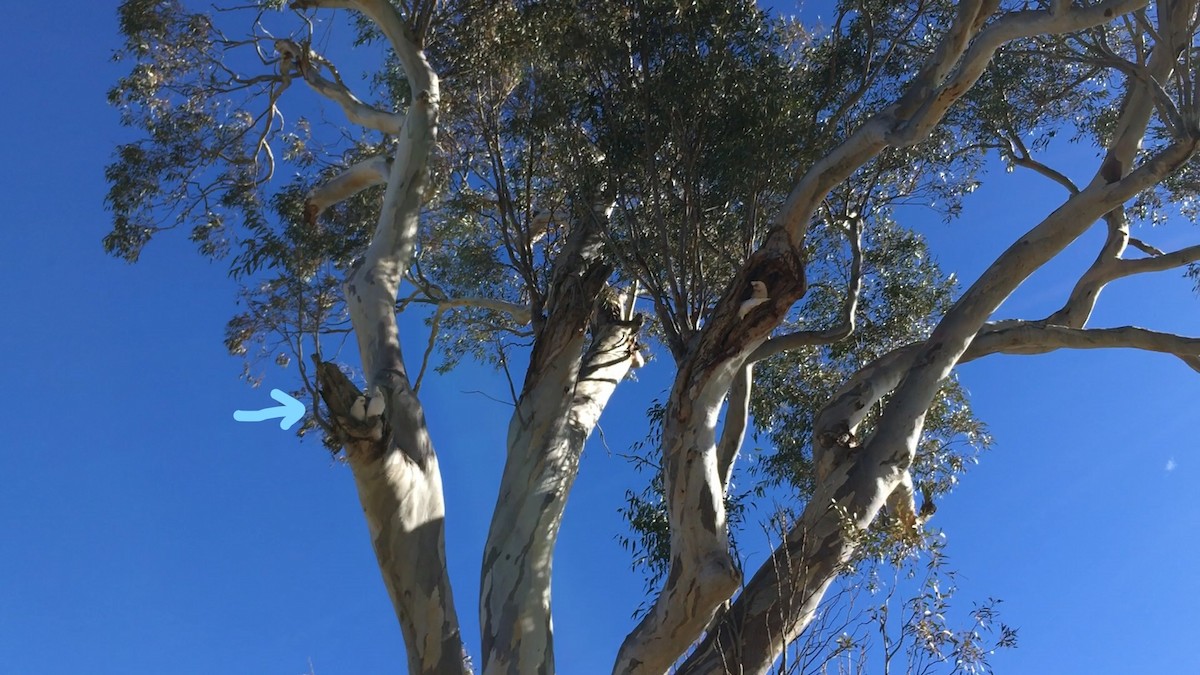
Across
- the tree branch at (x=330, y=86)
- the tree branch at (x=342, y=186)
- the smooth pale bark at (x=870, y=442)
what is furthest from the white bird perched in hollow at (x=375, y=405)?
the tree branch at (x=330, y=86)

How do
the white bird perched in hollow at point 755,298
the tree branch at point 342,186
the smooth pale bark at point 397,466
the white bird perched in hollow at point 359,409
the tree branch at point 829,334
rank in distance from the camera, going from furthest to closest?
the tree branch at point 342,186 → the tree branch at point 829,334 → the white bird perched in hollow at point 755,298 → the smooth pale bark at point 397,466 → the white bird perched in hollow at point 359,409

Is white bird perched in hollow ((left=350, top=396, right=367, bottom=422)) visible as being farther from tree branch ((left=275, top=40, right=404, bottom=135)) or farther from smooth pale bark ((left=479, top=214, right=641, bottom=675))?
tree branch ((left=275, top=40, right=404, bottom=135))

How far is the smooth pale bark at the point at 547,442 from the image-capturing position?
563 cm

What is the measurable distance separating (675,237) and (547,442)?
165 centimetres

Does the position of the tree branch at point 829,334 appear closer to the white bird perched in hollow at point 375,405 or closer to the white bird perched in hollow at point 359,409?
the white bird perched in hollow at point 375,405

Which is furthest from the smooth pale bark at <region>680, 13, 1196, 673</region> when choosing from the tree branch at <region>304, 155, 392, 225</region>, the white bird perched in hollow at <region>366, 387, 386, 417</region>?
the tree branch at <region>304, 155, 392, 225</region>

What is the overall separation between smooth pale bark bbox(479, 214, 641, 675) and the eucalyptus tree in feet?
0.06

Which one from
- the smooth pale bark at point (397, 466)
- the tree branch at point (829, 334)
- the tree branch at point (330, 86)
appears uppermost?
the tree branch at point (330, 86)

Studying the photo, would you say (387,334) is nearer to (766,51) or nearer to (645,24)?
(645,24)

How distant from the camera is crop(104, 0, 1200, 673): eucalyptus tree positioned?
5309 millimetres

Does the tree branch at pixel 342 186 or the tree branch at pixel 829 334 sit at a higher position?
the tree branch at pixel 342 186

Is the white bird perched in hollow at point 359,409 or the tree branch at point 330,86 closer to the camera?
the white bird perched in hollow at point 359,409

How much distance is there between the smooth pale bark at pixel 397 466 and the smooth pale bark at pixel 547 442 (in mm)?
350

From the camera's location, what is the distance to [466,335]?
34.8ft
